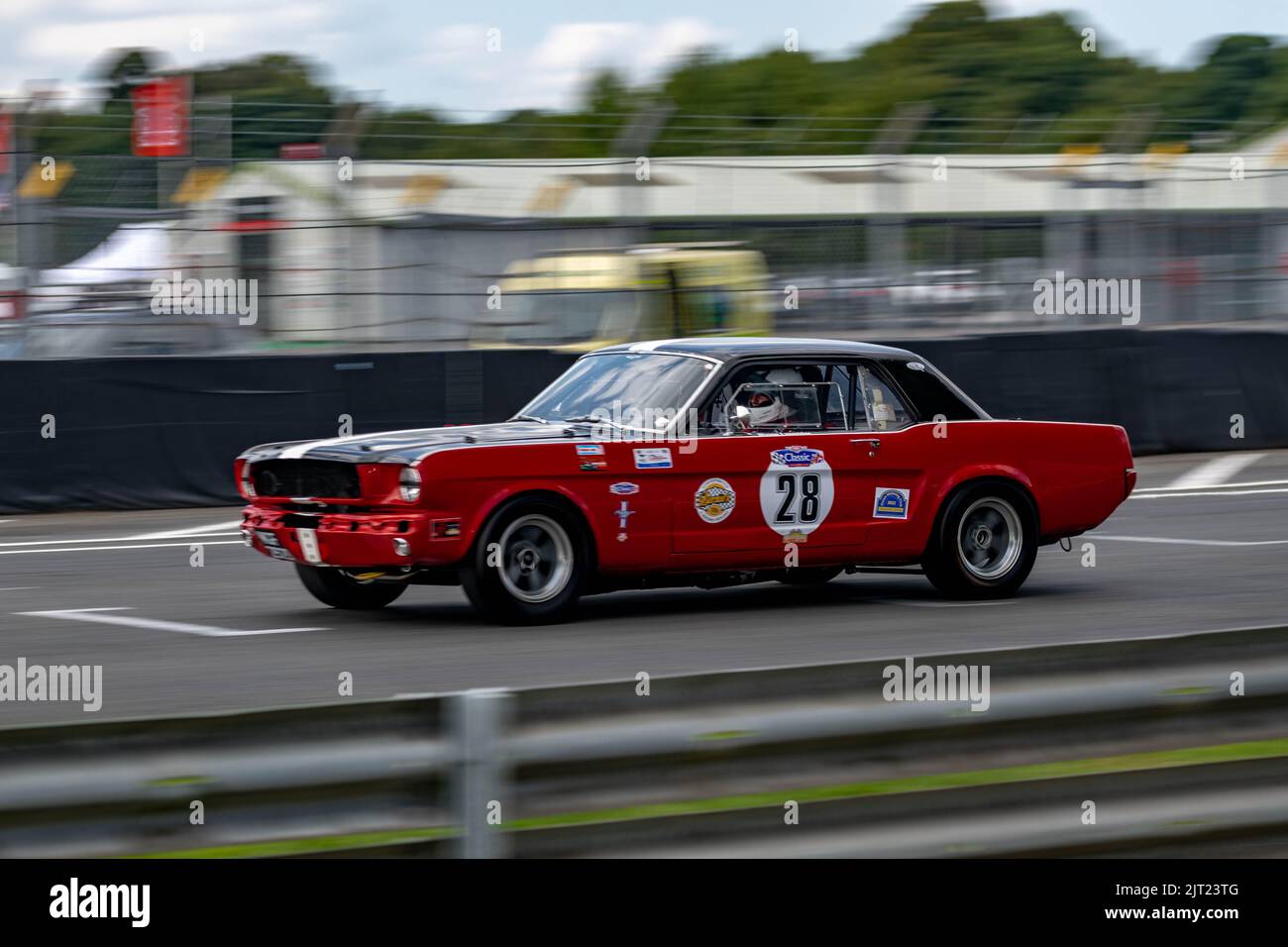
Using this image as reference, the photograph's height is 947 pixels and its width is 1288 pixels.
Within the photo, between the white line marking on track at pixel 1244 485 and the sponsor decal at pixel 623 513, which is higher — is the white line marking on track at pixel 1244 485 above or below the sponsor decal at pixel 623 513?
below

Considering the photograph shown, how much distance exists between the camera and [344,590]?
32.3 feet

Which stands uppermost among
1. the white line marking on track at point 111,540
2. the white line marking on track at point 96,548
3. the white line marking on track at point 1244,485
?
the white line marking on track at point 1244,485

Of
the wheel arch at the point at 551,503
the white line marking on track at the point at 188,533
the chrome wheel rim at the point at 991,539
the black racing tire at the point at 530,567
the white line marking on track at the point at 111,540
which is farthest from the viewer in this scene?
the white line marking on track at the point at 188,533

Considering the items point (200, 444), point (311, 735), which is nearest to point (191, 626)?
point (311, 735)

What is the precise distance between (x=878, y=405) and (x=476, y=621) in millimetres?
2473

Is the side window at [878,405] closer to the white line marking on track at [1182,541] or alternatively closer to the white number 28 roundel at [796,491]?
the white number 28 roundel at [796,491]

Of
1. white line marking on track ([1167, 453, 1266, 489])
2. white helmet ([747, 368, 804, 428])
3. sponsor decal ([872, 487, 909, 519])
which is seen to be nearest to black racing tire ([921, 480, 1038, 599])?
sponsor decal ([872, 487, 909, 519])

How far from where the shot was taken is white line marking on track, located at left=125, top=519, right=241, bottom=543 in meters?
13.8

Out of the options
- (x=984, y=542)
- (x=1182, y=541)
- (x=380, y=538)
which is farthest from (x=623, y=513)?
(x=1182, y=541)

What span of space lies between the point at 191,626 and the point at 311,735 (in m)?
5.55

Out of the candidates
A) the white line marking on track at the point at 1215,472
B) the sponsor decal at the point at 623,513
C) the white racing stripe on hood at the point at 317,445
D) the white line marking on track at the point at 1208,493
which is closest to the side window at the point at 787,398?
the sponsor decal at the point at 623,513

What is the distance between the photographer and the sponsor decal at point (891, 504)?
974 cm

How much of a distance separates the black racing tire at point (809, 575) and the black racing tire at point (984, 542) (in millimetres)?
→ 523
